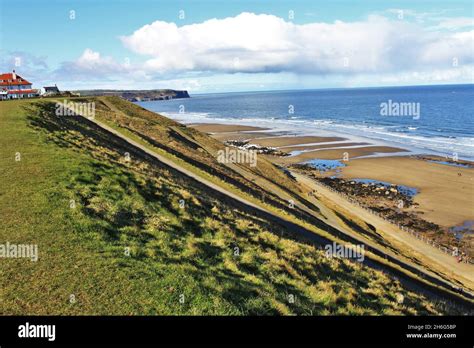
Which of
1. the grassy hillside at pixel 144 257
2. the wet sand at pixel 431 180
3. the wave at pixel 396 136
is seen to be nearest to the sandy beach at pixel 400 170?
the wet sand at pixel 431 180

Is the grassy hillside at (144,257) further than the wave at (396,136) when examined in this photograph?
No

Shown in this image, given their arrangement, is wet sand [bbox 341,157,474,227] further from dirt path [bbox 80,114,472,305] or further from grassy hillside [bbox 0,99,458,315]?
grassy hillside [bbox 0,99,458,315]

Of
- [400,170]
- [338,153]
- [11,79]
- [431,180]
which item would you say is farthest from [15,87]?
[431,180]

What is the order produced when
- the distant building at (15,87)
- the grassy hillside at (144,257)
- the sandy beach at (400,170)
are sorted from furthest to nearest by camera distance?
the distant building at (15,87) → the sandy beach at (400,170) → the grassy hillside at (144,257)

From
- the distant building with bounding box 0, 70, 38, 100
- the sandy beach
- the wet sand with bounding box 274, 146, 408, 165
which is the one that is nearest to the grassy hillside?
the sandy beach

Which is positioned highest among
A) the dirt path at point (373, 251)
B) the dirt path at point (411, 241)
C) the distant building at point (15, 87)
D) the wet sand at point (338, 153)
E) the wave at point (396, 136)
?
the distant building at point (15, 87)

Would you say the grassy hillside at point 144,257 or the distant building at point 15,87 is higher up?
the distant building at point 15,87

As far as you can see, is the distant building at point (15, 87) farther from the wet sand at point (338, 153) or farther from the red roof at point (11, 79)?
the wet sand at point (338, 153)
